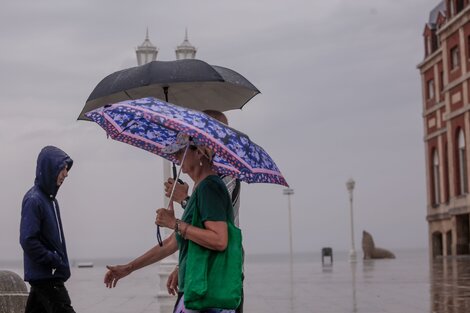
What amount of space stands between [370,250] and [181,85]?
4864 cm

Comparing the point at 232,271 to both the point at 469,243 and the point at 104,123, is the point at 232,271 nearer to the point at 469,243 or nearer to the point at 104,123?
the point at 104,123

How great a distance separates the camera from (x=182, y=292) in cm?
478

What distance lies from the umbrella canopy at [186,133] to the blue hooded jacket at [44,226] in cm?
50

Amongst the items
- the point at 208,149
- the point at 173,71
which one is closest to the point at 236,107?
the point at 173,71

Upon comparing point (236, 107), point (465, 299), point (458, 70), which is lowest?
point (465, 299)

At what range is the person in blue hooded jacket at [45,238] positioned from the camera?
6348mm

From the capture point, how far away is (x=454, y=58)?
47.0 m

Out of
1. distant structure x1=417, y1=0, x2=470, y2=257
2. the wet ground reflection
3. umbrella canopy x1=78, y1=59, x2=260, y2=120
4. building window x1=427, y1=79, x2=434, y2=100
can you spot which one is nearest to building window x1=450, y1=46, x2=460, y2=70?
distant structure x1=417, y1=0, x2=470, y2=257

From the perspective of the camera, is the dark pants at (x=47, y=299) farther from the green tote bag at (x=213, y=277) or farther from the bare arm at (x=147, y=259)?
the green tote bag at (x=213, y=277)

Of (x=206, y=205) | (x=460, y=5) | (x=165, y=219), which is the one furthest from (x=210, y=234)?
(x=460, y=5)

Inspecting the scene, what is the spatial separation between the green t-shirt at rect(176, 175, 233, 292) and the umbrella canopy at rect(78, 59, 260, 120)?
10.5 feet

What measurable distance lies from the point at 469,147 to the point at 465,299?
29677mm

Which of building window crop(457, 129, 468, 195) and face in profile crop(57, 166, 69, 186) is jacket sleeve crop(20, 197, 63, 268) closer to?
face in profile crop(57, 166, 69, 186)

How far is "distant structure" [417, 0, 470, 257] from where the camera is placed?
44.8 metres
